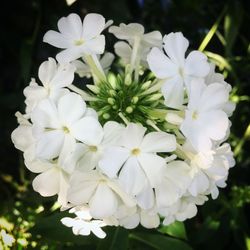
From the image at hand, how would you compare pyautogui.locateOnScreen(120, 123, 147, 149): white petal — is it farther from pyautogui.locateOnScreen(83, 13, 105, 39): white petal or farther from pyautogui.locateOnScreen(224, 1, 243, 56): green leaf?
pyautogui.locateOnScreen(224, 1, 243, 56): green leaf

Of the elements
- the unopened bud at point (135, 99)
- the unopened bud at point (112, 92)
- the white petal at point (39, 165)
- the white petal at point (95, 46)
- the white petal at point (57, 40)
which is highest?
the white petal at point (95, 46)

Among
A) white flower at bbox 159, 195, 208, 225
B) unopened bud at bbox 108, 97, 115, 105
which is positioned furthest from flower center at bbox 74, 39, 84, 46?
white flower at bbox 159, 195, 208, 225

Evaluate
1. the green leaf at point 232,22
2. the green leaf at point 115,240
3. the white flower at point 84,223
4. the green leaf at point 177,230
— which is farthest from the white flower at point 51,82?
the green leaf at point 232,22

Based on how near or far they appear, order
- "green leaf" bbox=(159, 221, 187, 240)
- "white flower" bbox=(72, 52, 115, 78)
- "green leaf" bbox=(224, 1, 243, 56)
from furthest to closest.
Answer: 1. "green leaf" bbox=(224, 1, 243, 56)
2. "green leaf" bbox=(159, 221, 187, 240)
3. "white flower" bbox=(72, 52, 115, 78)

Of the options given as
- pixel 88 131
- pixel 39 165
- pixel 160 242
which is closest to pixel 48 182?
pixel 39 165

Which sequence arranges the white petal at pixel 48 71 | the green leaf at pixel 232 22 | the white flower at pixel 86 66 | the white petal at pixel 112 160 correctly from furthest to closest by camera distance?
the green leaf at pixel 232 22
the white flower at pixel 86 66
the white petal at pixel 48 71
the white petal at pixel 112 160

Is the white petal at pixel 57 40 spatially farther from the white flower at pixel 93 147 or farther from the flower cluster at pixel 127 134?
the white flower at pixel 93 147
